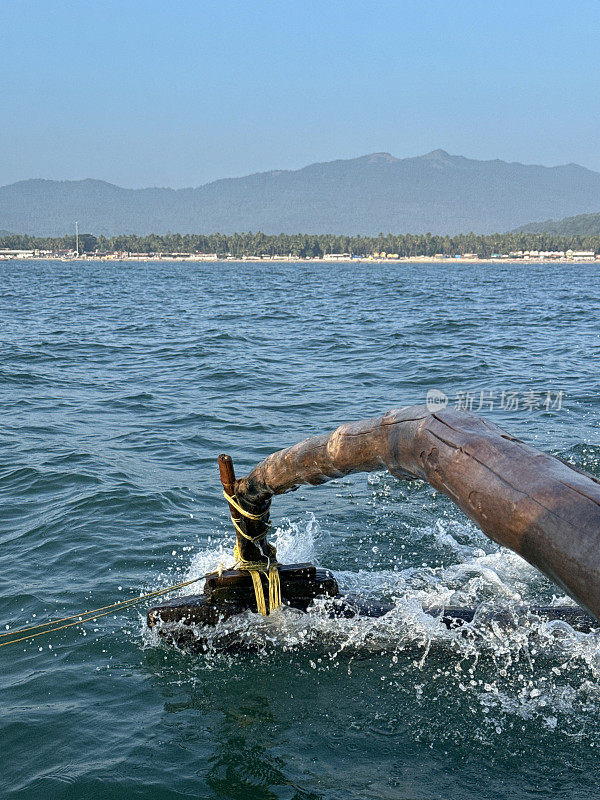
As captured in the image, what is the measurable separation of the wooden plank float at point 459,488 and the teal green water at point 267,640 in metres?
0.37

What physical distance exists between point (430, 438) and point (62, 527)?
5.82m

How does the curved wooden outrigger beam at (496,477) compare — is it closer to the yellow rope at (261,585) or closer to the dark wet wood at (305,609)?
the yellow rope at (261,585)

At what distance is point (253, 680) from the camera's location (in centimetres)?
504

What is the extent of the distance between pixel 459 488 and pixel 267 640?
2687 mm

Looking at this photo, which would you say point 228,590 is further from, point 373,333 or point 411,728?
point 373,333

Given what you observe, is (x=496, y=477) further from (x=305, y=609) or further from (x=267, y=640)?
(x=267, y=640)

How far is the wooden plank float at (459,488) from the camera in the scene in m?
2.29

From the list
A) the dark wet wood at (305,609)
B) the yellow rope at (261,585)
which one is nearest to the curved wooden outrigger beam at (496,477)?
the yellow rope at (261,585)

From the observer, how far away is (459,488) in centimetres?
292
